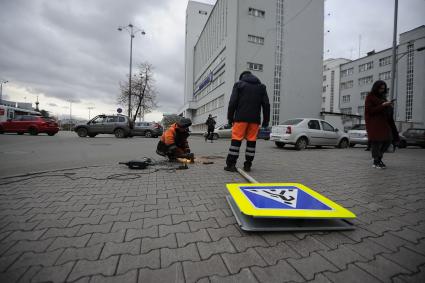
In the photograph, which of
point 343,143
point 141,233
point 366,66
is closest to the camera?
point 141,233

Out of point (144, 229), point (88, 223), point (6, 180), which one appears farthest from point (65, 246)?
point (6, 180)

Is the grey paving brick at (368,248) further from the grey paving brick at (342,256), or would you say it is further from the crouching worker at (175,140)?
the crouching worker at (175,140)

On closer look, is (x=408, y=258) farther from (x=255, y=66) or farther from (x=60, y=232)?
(x=255, y=66)

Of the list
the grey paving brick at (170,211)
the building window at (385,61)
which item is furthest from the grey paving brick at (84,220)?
the building window at (385,61)

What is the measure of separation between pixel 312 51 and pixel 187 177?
36.0m

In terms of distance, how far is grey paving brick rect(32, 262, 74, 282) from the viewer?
135cm

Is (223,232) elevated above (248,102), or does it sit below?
below

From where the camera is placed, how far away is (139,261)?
1533 millimetres

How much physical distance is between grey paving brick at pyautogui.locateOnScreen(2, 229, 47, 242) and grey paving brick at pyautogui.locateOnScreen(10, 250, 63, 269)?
282 millimetres

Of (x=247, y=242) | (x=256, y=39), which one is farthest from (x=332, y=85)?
(x=247, y=242)

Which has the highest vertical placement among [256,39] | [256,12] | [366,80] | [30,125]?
[256,12]

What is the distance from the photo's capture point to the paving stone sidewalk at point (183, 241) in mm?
1422

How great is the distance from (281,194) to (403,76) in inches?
2156

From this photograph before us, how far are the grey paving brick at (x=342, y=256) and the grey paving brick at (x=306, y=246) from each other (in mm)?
63
